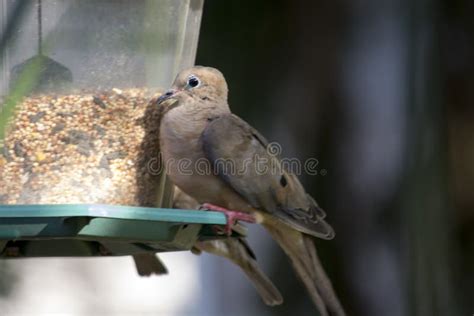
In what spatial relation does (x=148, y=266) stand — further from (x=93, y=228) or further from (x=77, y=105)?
(x=93, y=228)

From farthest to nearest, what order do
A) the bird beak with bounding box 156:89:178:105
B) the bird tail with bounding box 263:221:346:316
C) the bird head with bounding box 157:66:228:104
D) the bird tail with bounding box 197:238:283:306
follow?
1. the bird tail with bounding box 197:238:283:306
2. the bird tail with bounding box 263:221:346:316
3. the bird head with bounding box 157:66:228:104
4. the bird beak with bounding box 156:89:178:105

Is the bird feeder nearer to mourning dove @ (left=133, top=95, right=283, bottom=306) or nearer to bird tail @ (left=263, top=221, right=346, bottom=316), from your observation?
mourning dove @ (left=133, top=95, right=283, bottom=306)

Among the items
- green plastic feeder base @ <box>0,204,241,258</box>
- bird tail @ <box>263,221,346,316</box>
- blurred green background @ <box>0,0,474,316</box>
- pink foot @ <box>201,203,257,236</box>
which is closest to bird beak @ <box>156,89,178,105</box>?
pink foot @ <box>201,203,257,236</box>

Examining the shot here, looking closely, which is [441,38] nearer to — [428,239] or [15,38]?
[428,239]

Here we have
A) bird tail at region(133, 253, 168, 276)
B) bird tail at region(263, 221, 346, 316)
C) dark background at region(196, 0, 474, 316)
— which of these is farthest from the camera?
dark background at region(196, 0, 474, 316)

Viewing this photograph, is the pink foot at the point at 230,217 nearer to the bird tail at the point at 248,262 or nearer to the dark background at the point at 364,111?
the bird tail at the point at 248,262

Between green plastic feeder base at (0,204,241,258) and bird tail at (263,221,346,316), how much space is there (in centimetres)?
137

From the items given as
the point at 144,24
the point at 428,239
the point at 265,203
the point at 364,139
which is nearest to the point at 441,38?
the point at 364,139

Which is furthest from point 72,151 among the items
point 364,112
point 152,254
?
point 364,112

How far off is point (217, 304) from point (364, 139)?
1.89 meters

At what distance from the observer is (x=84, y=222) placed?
354cm

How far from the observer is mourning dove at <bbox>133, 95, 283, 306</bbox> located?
Answer: 4.57m

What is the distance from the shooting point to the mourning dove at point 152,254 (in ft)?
15.0

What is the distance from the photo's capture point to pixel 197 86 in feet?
16.0
